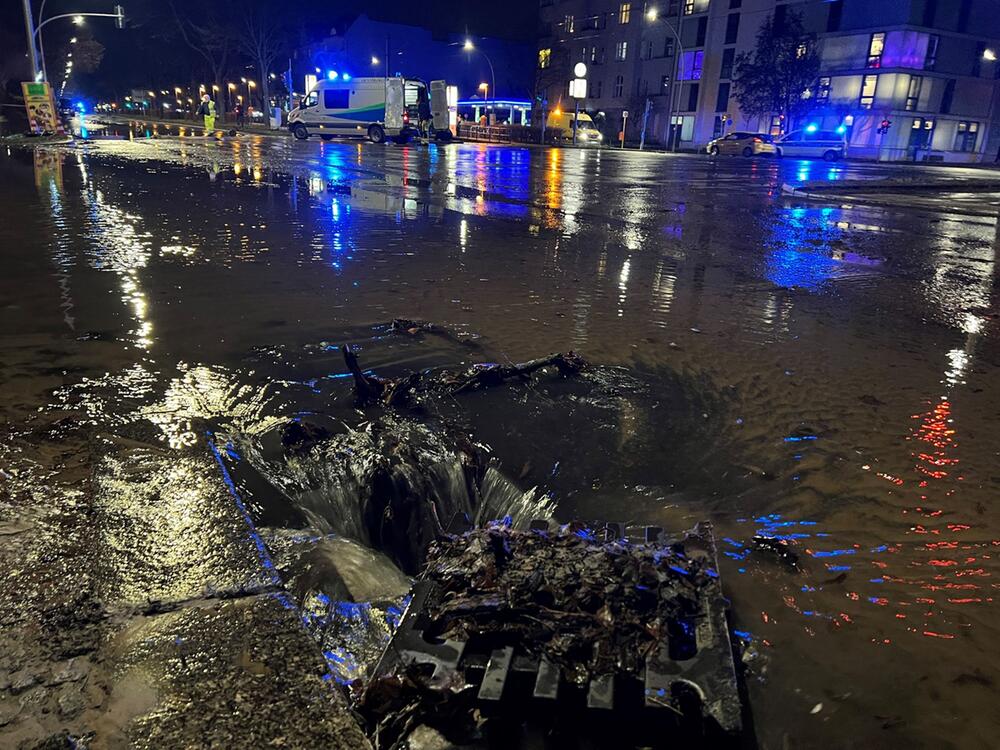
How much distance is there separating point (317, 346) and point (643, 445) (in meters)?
2.35

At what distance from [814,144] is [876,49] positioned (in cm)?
760

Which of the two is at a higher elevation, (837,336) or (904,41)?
(904,41)

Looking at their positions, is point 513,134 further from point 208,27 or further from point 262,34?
point 208,27

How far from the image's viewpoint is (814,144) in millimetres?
48688

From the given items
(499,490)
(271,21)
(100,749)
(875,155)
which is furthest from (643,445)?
(271,21)

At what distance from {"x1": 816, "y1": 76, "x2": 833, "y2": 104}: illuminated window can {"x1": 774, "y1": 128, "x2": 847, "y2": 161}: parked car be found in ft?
7.42

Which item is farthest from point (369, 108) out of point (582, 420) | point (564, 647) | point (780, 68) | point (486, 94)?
point (486, 94)

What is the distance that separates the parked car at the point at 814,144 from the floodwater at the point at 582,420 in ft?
148

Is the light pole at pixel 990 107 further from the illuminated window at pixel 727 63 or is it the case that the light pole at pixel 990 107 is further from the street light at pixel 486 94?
the street light at pixel 486 94

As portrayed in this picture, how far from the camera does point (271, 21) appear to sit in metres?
66.1

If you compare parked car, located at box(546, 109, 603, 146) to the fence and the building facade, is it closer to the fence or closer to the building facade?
the fence

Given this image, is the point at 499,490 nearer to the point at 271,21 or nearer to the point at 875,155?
the point at 875,155

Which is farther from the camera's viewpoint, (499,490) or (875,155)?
(875,155)

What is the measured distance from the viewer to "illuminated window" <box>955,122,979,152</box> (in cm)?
5234
